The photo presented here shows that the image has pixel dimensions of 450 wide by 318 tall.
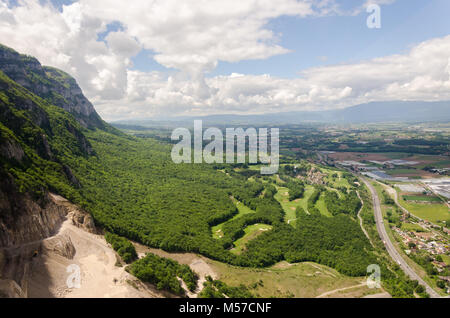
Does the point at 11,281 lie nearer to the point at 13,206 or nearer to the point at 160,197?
the point at 13,206

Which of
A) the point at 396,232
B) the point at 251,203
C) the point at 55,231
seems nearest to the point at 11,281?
the point at 55,231

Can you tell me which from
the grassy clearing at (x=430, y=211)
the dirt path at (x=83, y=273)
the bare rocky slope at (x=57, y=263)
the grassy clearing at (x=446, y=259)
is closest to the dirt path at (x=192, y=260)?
the bare rocky slope at (x=57, y=263)

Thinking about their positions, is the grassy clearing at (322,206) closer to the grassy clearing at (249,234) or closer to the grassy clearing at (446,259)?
the grassy clearing at (249,234)

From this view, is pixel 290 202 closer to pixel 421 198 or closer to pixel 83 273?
pixel 421 198

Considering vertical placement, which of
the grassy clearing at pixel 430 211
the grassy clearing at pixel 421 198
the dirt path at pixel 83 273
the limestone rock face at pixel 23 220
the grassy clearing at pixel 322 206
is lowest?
the grassy clearing at pixel 322 206

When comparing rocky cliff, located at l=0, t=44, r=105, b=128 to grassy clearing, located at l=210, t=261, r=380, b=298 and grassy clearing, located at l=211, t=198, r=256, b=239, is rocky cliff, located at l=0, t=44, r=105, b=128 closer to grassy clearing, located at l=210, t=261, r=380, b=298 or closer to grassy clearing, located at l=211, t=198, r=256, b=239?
grassy clearing, located at l=211, t=198, r=256, b=239

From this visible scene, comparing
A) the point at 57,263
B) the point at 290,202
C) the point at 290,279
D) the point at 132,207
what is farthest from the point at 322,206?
the point at 57,263
